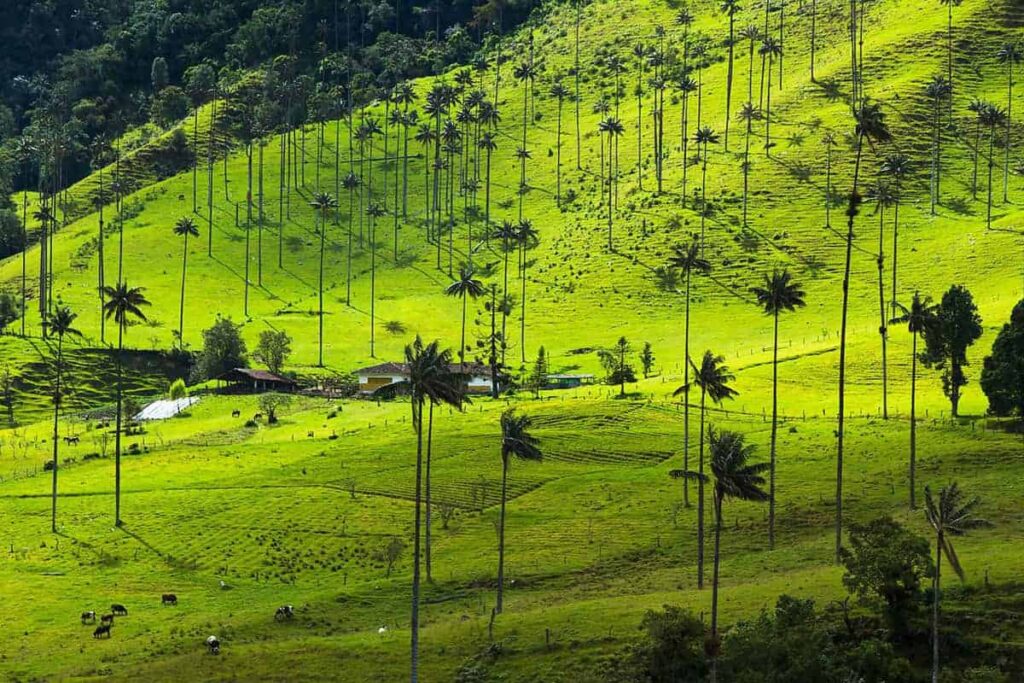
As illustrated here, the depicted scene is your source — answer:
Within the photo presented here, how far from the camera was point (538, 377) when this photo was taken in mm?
162750

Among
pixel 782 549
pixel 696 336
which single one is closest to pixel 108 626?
pixel 782 549

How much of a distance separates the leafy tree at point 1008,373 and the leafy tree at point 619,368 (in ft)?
140

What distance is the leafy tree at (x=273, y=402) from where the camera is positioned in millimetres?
159375

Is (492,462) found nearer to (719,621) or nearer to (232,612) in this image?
(232,612)

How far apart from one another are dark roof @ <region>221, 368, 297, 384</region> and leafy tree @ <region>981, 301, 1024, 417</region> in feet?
302

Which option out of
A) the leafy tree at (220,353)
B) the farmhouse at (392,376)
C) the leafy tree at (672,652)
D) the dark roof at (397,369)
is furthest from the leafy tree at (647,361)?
the leafy tree at (672,652)

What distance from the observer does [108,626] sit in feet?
293

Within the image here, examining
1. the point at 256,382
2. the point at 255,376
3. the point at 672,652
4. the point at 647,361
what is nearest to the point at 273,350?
the point at 256,382

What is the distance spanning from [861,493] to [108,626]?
58.9 meters

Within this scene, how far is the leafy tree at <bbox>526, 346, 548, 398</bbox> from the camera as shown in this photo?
16291 cm

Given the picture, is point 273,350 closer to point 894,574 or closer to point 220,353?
point 220,353

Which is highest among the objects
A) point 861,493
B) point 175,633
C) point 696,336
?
point 696,336

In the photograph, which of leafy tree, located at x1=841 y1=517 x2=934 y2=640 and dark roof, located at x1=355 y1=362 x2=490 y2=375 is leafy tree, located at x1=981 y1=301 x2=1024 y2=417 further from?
dark roof, located at x1=355 y1=362 x2=490 y2=375

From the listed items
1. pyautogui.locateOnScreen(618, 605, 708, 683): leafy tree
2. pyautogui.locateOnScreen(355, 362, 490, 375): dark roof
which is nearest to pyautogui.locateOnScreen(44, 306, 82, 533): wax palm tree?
pyautogui.locateOnScreen(355, 362, 490, 375): dark roof
